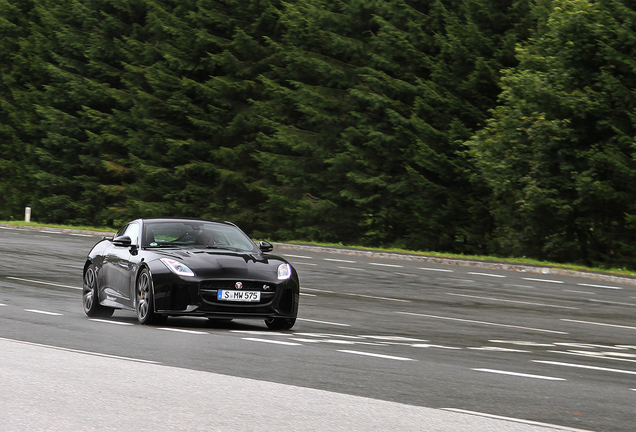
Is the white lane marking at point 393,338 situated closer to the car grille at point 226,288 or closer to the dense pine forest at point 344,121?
the car grille at point 226,288

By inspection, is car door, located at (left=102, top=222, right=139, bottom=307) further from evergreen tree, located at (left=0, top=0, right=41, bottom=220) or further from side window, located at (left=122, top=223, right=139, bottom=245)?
evergreen tree, located at (left=0, top=0, right=41, bottom=220)

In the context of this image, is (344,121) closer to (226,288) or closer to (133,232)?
(133,232)

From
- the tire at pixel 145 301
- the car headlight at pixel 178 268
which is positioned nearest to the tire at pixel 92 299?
the tire at pixel 145 301

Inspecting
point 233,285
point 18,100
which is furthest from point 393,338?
point 18,100

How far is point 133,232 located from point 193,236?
98 centimetres

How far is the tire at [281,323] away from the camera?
13.8m

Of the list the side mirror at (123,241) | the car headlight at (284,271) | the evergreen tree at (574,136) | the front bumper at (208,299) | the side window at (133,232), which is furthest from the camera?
the evergreen tree at (574,136)

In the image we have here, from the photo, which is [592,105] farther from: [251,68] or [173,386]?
[173,386]

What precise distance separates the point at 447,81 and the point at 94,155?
26412 mm

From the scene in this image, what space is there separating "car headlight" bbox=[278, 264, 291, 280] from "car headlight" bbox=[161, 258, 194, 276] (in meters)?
1.21

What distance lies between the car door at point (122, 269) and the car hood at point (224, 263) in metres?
0.54

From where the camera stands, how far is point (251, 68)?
189 ft

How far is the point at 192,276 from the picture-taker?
13.2 meters

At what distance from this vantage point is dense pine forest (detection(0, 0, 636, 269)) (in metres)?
37.1
